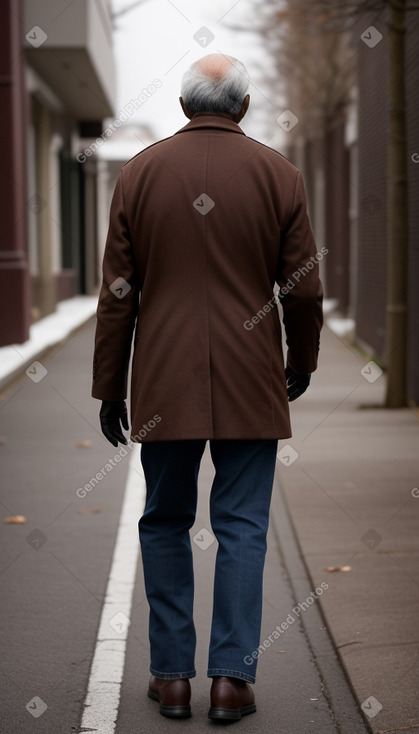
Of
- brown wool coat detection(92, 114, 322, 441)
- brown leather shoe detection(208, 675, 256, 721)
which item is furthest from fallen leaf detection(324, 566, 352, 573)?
brown wool coat detection(92, 114, 322, 441)

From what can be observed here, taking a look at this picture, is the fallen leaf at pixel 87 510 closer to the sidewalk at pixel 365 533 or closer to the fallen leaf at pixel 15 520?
the fallen leaf at pixel 15 520

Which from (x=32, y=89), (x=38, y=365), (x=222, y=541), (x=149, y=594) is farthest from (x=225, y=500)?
(x=32, y=89)

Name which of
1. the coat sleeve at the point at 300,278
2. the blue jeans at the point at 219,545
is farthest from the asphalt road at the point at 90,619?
the coat sleeve at the point at 300,278

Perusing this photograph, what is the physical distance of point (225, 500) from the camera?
12.9 ft

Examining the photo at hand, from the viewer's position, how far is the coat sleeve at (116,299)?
385 centimetres

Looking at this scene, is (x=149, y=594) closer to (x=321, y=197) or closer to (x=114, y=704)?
(x=114, y=704)

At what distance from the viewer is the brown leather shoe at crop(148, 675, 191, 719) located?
3965 mm

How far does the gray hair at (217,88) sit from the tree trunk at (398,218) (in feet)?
24.6

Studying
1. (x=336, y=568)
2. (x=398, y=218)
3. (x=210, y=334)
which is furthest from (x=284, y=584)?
(x=398, y=218)

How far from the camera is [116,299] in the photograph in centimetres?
385

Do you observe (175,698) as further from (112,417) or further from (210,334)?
(210,334)

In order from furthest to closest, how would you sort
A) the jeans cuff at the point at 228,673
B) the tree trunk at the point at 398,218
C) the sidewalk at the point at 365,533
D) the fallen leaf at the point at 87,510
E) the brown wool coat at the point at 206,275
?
the tree trunk at the point at 398,218, the fallen leaf at the point at 87,510, the sidewalk at the point at 365,533, the jeans cuff at the point at 228,673, the brown wool coat at the point at 206,275

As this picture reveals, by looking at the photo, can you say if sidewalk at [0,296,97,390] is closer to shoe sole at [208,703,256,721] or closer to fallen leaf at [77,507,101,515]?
fallen leaf at [77,507,101,515]

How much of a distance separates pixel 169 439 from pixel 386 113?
1255 centimetres
